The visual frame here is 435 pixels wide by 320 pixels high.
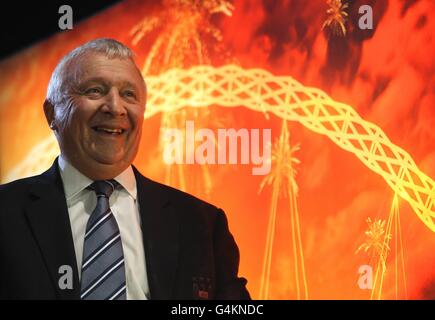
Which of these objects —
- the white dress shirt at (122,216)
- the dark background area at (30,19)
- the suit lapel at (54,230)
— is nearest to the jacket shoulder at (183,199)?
the white dress shirt at (122,216)

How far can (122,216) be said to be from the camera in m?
2.48

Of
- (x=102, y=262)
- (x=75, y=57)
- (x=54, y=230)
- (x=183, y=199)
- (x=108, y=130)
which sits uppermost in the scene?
(x=75, y=57)

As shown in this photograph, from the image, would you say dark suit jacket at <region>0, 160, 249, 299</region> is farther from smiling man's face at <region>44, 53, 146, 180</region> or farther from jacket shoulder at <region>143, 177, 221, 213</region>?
smiling man's face at <region>44, 53, 146, 180</region>

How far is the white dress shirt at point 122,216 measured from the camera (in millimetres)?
2434

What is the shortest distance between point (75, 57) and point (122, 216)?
593 millimetres

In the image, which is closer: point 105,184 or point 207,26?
point 105,184

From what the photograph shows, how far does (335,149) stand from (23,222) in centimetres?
122

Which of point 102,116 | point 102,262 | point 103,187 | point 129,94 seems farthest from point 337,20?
point 102,262

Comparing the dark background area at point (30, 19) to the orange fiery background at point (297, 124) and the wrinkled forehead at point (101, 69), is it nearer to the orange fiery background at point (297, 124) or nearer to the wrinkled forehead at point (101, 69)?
the orange fiery background at point (297, 124)

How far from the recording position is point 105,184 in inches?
97.1

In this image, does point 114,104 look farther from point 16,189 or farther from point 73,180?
point 16,189
